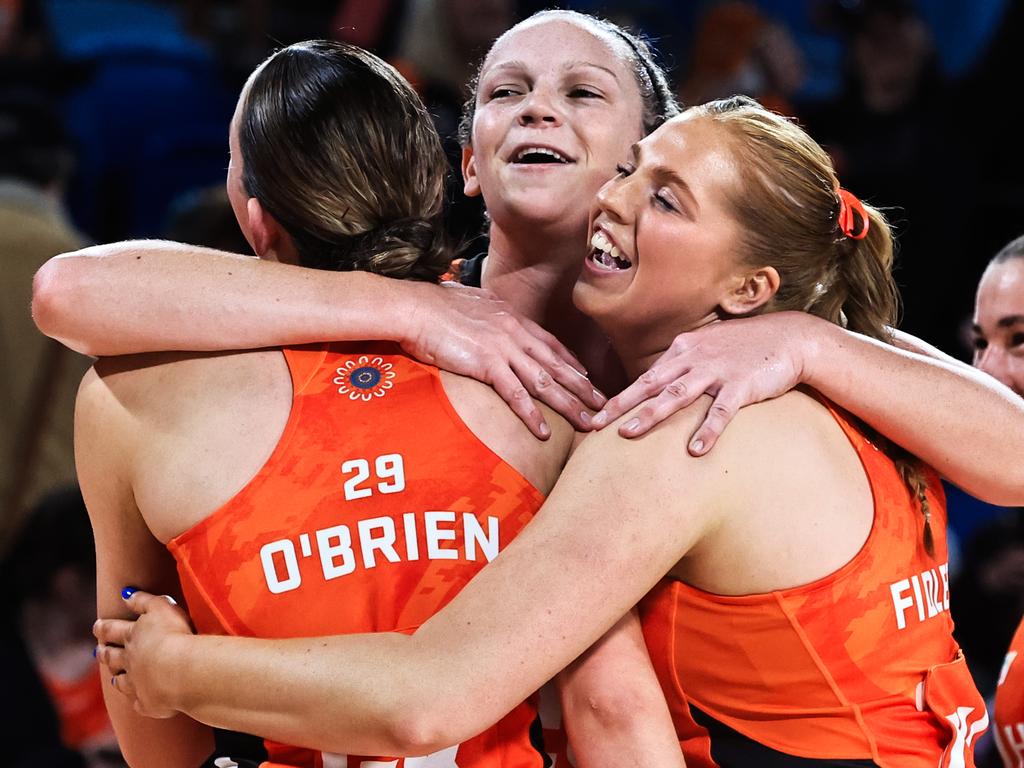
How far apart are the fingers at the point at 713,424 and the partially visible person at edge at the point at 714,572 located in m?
0.02

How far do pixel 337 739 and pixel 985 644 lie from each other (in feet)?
10.8

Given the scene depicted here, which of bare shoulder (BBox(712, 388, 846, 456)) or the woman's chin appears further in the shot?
the woman's chin

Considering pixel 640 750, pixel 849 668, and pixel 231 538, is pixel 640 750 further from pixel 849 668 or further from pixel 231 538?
pixel 231 538

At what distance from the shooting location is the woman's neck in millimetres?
2633

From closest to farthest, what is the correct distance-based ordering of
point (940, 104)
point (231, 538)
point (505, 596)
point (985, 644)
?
point (505, 596) → point (231, 538) → point (985, 644) → point (940, 104)

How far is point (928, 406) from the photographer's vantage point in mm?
2016

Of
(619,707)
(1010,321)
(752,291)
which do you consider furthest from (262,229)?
(1010,321)

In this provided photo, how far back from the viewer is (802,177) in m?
2.07

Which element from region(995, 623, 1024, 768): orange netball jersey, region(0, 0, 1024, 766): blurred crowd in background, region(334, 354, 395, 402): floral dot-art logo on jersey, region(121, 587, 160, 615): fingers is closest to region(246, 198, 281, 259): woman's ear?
region(334, 354, 395, 402): floral dot-art logo on jersey

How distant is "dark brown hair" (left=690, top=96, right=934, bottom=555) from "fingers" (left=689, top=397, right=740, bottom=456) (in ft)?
0.95

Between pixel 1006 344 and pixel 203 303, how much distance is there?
1.44 meters

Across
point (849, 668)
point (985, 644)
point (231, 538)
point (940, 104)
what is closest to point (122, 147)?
point (940, 104)

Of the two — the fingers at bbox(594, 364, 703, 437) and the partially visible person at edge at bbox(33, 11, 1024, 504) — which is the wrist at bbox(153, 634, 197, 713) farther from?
the fingers at bbox(594, 364, 703, 437)

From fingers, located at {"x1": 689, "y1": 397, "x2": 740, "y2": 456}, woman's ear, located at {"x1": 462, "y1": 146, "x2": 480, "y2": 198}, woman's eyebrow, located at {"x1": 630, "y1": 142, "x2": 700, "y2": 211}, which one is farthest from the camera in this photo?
woman's ear, located at {"x1": 462, "y1": 146, "x2": 480, "y2": 198}
